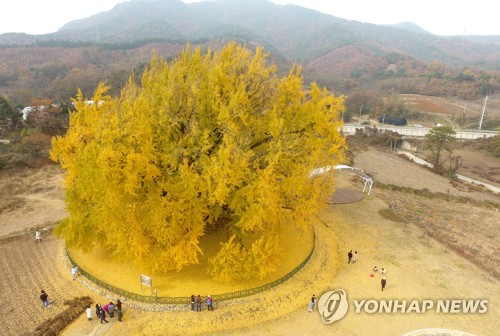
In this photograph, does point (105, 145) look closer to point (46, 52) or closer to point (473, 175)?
point (473, 175)

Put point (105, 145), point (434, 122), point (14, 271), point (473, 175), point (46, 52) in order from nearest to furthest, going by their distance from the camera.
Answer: point (105, 145), point (14, 271), point (473, 175), point (434, 122), point (46, 52)

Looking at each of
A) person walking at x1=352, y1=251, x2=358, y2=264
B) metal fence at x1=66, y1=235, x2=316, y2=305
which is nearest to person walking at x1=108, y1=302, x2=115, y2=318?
metal fence at x1=66, y1=235, x2=316, y2=305


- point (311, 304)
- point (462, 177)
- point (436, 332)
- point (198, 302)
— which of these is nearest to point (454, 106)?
point (462, 177)

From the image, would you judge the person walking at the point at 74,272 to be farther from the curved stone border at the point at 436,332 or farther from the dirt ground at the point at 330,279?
the curved stone border at the point at 436,332

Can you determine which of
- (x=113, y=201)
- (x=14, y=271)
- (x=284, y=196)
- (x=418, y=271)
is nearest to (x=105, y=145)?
(x=113, y=201)

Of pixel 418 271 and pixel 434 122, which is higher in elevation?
pixel 418 271

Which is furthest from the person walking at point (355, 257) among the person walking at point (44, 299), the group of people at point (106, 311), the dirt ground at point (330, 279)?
the person walking at point (44, 299)
